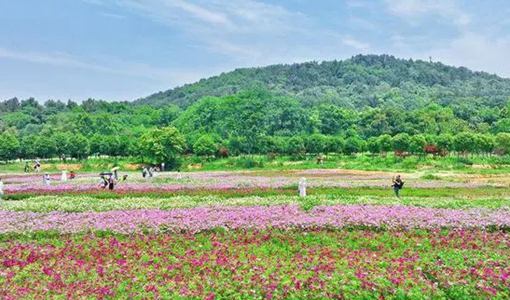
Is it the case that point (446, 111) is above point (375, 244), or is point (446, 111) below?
above

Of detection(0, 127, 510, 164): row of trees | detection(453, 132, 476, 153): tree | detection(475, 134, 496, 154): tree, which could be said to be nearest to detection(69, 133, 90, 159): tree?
detection(0, 127, 510, 164): row of trees

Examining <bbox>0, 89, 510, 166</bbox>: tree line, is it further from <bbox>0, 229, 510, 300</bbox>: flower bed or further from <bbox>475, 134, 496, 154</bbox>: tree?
<bbox>0, 229, 510, 300</bbox>: flower bed

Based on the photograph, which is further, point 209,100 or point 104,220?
point 209,100

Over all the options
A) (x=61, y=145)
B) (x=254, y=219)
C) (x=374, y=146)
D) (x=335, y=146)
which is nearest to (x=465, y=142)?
(x=374, y=146)

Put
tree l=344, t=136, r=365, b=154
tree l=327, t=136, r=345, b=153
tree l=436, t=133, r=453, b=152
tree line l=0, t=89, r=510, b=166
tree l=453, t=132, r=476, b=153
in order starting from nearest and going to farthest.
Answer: tree l=453, t=132, r=476, b=153
tree line l=0, t=89, r=510, b=166
tree l=436, t=133, r=453, b=152
tree l=344, t=136, r=365, b=154
tree l=327, t=136, r=345, b=153

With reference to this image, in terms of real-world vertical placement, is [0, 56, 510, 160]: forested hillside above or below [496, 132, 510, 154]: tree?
above

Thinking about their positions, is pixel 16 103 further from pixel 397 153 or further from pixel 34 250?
pixel 34 250

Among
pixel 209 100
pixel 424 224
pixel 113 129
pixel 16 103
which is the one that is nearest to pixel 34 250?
pixel 424 224

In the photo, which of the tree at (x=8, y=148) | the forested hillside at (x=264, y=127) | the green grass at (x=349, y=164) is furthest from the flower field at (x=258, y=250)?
the tree at (x=8, y=148)

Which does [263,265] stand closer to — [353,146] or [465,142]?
[465,142]

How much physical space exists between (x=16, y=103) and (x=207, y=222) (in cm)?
20129

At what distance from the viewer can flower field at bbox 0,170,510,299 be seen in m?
9.45

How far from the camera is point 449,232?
14648 millimetres

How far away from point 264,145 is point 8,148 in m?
40.1
